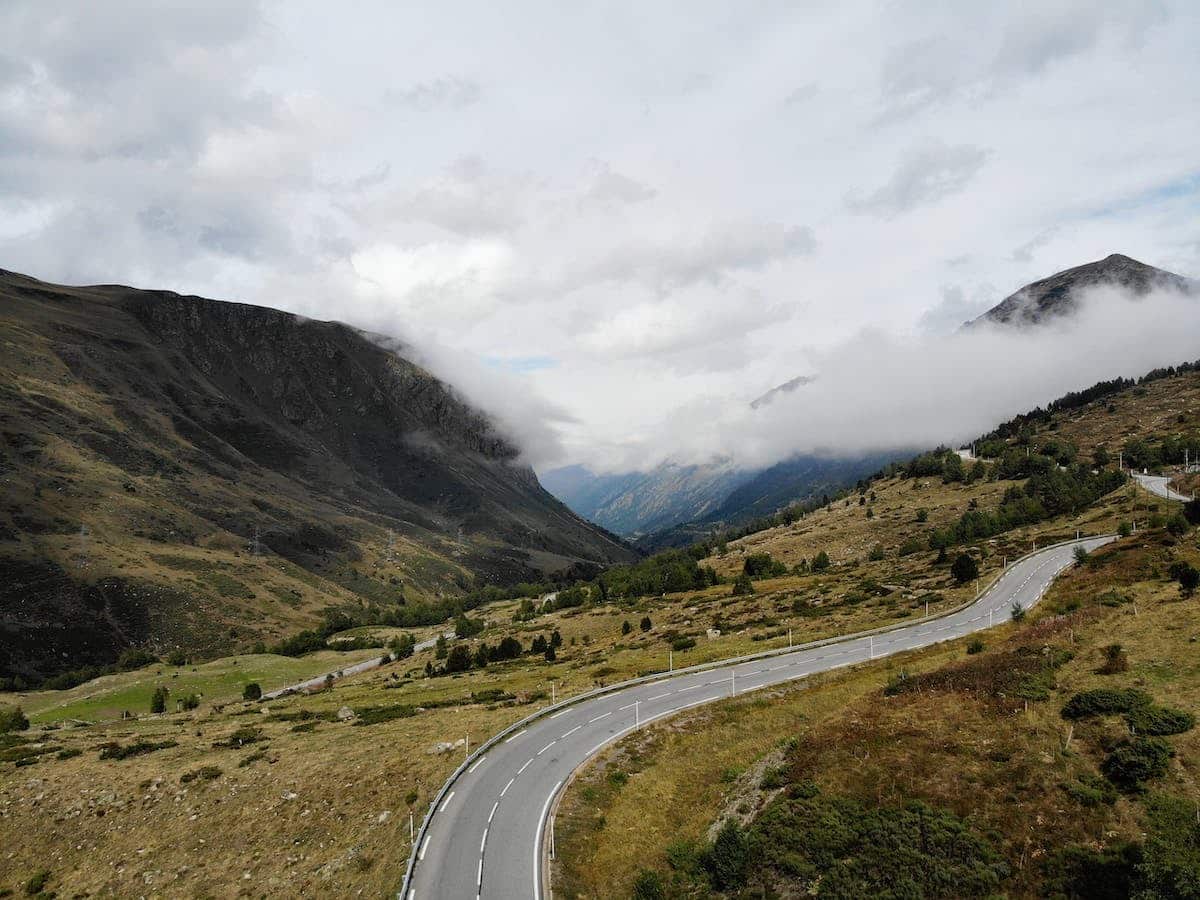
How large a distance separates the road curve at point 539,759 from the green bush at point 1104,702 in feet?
69.7

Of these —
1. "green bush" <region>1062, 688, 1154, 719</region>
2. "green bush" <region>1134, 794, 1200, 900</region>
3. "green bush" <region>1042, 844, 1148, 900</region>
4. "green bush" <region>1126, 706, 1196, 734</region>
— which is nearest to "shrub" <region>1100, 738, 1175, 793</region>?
"green bush" <region>1126, 706, 1196, 734</region>

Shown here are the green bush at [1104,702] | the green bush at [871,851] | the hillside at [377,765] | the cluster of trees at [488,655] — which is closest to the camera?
the green bush at [871,851]

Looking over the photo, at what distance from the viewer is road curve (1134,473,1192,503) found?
101062mm

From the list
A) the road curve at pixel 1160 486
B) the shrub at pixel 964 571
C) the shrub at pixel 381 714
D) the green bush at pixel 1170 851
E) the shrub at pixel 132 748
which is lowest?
the shrub at pixel 964 571

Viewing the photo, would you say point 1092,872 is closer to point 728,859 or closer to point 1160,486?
point 728,859

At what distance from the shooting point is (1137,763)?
21.3m

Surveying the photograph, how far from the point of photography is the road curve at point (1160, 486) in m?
101

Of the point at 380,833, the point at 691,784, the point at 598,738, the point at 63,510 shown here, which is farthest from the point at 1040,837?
the point at 63,510

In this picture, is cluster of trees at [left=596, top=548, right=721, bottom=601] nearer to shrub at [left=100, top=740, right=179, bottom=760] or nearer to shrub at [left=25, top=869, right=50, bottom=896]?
shrub at [left=100, top=740, right=179, bottom=760]

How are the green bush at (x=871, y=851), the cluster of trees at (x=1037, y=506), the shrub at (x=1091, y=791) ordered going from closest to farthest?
the green bush at (x=871, y=851)
the shrub at (x=1091, y=791)
the cluster of trees at (x=1037, y=506)

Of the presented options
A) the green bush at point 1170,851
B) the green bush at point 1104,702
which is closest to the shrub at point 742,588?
the green bush at point 1104,702

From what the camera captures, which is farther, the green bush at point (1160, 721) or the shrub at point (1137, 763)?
the green bush at point (1160, 721)

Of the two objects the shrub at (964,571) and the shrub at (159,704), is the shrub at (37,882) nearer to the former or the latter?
the shrub at (159,704)

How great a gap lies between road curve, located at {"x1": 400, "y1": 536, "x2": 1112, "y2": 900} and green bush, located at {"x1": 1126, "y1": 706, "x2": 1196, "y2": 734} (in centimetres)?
2331
